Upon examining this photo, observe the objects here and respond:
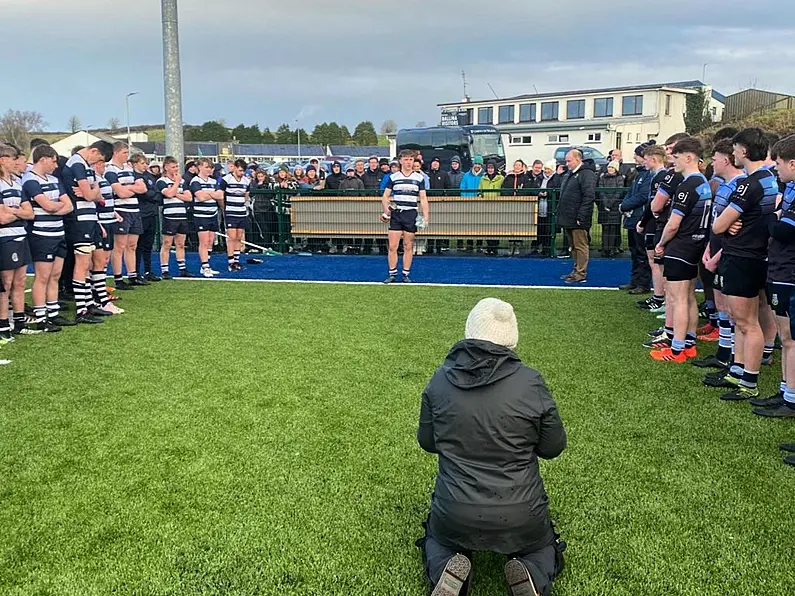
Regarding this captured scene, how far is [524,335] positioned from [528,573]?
4.74m

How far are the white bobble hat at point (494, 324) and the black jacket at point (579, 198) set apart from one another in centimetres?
787

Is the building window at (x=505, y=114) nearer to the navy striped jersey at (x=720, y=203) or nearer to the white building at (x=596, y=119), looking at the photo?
the white building at (x=596, y=119)

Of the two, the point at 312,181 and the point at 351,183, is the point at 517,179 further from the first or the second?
the point at 312,181

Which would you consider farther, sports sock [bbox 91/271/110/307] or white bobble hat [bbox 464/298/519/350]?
sports sock [bbox 91/271/110/307]

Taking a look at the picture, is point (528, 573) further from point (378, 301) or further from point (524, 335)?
point (378, 301)

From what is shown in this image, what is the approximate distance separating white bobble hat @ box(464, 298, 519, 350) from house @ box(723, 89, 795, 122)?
29.0 m

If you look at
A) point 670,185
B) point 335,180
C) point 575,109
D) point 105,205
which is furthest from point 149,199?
point 575,109

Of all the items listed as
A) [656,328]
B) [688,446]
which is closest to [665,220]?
[656,328]

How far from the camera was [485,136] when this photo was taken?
23.3 metres

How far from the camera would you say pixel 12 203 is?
6539 mm

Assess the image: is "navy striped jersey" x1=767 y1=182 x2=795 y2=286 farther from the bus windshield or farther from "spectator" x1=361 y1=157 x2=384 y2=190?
the bus windshield

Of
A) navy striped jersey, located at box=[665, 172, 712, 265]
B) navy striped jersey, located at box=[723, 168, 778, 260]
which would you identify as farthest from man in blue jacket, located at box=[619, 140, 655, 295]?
navy striped jersey, located at box=[723, 168, 778, 260]

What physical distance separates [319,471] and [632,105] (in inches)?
1958

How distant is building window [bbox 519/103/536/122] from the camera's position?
5272 centimetres
